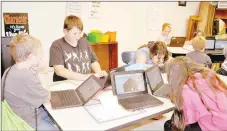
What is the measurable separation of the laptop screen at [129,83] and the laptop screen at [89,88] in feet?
0.47

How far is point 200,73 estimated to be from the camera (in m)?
1.44

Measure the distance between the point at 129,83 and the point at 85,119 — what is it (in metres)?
0.48

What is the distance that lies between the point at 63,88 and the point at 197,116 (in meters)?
1.03

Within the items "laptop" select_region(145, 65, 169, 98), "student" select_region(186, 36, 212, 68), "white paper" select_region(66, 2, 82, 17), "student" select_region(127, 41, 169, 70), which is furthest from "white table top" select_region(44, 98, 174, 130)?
"white paper" select_region(66, 2, 82, 17)

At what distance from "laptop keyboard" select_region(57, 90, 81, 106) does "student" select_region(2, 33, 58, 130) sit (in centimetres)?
13

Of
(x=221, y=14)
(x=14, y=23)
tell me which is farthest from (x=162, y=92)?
(x=221, y=14)

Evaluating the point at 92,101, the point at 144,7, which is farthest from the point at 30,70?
the point at 144,7

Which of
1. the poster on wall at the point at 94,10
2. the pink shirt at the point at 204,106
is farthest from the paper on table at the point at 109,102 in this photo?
the poster on wall at the point at 94,10

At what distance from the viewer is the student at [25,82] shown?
4.70 feet

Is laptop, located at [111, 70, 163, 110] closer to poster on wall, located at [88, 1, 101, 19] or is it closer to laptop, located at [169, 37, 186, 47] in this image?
poster on wall, located at [88, 1, 101, 19]

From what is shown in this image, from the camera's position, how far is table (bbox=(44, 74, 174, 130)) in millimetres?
1312

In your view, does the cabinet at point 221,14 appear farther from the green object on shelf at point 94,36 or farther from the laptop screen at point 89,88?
the laptop screen at point 89,88

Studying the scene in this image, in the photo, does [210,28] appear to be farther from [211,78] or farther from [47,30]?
[211,78]

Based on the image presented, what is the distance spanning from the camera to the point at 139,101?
1639 millimetres
